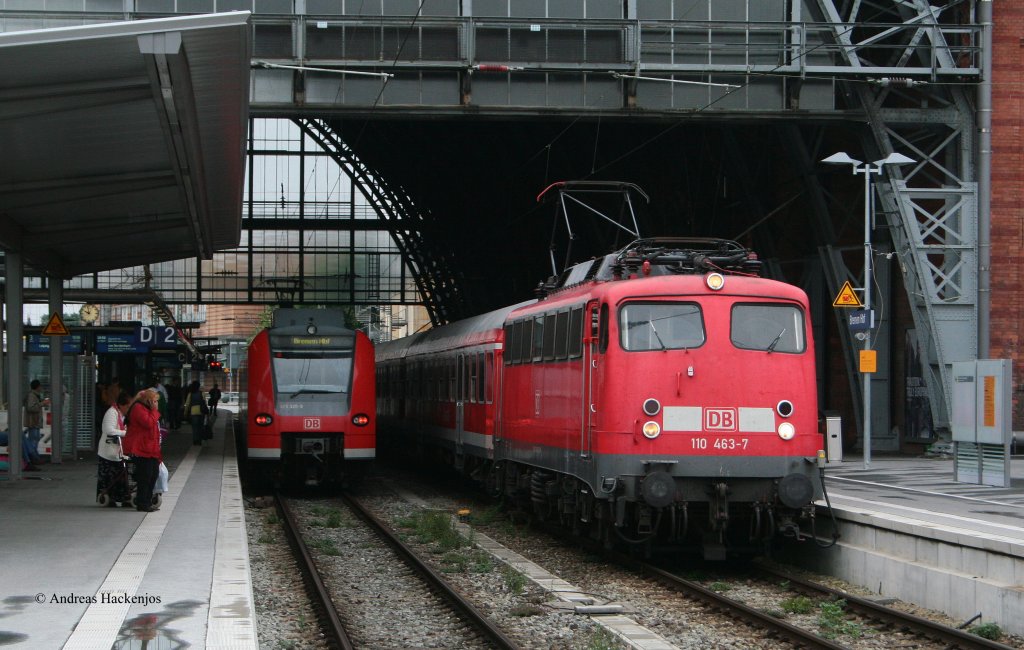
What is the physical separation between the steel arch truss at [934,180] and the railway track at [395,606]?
14074 mm

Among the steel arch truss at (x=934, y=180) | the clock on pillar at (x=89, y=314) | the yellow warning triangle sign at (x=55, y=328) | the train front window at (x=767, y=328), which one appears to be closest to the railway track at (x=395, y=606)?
the train front window at (x=767, y=328)

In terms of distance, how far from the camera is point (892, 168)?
2584 cm

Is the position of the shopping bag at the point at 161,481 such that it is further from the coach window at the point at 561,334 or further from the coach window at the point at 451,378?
the coach window at the point at 451,378

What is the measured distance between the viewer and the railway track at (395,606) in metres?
10.1

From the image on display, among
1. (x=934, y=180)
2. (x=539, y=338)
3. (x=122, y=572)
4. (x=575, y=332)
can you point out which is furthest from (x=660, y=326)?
(x=934, y=180)

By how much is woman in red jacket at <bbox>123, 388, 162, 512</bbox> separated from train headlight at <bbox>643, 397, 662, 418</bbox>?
6.09 m

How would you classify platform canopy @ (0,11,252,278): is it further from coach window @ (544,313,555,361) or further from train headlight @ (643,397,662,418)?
train headlight @ (643,397,662,418)

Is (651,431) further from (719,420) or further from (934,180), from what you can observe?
(934,180)

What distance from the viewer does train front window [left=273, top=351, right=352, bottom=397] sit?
21.7 metres

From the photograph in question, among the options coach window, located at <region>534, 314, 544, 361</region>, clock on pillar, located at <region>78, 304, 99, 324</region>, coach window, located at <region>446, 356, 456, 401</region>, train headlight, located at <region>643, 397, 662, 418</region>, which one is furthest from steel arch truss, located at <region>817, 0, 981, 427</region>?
clock on pillar, located at <region>78, 304, 99, 324</region>

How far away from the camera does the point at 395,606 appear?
11828 millimetres

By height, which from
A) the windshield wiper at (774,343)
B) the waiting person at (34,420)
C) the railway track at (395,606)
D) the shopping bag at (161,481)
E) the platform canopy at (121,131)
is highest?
the platform canopy at (121,131)

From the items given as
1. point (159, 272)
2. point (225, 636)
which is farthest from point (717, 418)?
point (159, 272)

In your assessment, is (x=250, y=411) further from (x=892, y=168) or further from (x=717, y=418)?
(x=892, y=168)
